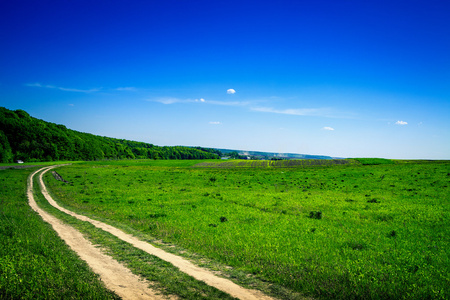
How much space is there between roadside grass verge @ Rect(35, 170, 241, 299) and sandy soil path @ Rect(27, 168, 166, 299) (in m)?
0.33

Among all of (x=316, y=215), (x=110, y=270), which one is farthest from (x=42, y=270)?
(x=316, y=215)

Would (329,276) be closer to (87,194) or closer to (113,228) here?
(113,228)

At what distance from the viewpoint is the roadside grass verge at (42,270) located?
8.14 m

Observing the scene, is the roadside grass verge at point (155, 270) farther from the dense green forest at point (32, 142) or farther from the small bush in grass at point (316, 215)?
the dense green forest at point (32, 142)

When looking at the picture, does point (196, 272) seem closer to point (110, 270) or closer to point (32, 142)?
point (110, 270)

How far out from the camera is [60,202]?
27.8m

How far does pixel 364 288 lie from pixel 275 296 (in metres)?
3.64

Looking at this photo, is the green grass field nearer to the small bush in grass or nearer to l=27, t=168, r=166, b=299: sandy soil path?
the small bush in grass

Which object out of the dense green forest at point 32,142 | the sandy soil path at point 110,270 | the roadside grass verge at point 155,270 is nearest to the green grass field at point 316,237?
the roadside grass verge at point 155,270

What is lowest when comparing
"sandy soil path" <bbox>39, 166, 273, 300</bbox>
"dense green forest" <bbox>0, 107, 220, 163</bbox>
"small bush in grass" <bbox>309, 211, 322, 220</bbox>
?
"sandy soil path" <bbox>39, 166, 273, 300</bbox>

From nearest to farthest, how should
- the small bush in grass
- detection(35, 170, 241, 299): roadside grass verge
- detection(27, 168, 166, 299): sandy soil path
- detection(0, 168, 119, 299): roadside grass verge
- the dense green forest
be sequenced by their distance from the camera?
detection(0, 168, 119, 299): roadside grass verge, detection(27, 168, 166, 299): sandy soil path, detection(35, 170, 241, 299): roadside grass verge, the small bush in grass, the dense green forest

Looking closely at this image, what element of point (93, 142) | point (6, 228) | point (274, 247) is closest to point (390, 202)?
point (274, 247)

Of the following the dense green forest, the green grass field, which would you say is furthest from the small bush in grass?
the dense green forest

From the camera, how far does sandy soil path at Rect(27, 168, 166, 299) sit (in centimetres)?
875
